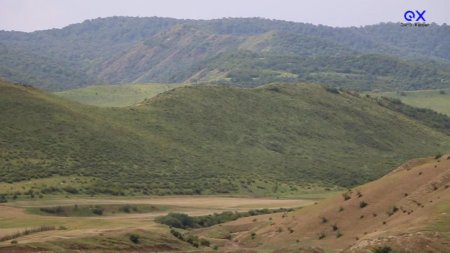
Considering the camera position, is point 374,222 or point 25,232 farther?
point 374,222

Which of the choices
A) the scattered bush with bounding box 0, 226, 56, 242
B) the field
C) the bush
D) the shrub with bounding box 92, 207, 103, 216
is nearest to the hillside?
the field

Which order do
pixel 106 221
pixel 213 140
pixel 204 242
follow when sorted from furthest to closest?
pixel 213 140, pixel 106 221, pixel 204 242

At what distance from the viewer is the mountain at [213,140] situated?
10362cm

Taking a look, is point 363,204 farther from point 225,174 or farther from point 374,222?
point 225,174

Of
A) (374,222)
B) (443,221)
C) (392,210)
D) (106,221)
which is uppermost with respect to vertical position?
(443,221)

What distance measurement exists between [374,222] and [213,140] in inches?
3172

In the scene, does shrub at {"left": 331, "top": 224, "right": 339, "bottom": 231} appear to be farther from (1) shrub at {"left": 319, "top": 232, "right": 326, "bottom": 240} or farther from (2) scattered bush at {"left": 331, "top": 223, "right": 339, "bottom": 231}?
(1) shrub at {"left": 319, "top": 232, "right": 326, "bottom": 240}

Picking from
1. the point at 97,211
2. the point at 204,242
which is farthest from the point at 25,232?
the point at 97,211

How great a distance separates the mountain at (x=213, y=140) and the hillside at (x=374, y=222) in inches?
1522

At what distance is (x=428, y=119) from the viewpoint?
622 ft

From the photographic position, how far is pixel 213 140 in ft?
430

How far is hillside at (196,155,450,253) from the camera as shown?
43.0 meters

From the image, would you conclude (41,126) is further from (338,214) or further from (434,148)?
(434,148)

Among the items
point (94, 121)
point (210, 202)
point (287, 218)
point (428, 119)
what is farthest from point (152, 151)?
point (428, 119)
